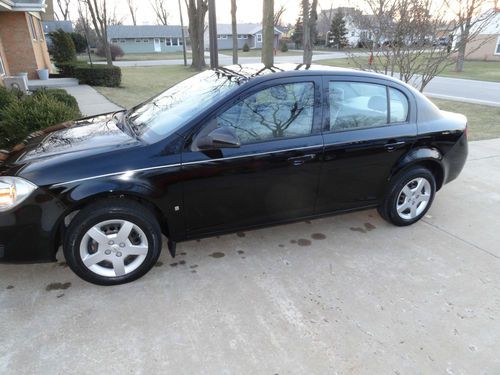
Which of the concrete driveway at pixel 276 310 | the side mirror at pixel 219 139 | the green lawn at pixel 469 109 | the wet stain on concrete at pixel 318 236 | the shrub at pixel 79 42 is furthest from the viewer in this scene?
the shrub at pixel 79 42

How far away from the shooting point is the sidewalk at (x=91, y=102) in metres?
9.15

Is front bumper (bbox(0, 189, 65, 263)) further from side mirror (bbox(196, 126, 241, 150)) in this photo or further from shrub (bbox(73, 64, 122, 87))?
shrub (bbox(73, 64, 122, 87))

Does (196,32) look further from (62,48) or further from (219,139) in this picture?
(219,139)

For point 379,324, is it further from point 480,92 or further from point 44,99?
point 480,92

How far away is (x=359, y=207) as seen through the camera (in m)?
3.67

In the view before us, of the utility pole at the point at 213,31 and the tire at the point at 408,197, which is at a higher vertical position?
the utility pole at the point at 213,31

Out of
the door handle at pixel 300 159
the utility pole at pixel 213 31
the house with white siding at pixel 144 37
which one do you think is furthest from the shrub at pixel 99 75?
the house with white siding at pixel 144 37

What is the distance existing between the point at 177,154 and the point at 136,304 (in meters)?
1.13

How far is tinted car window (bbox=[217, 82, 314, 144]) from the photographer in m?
2.98

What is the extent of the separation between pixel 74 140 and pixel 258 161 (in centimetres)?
151

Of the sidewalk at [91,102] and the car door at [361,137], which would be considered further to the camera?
the sidewalk at [91,102]

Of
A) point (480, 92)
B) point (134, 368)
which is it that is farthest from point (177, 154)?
point (480, 92)

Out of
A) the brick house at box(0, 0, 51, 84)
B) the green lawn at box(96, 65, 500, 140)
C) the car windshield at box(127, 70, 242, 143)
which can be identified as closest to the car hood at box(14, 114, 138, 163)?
the car windshield at box(127, 70, 242, 143)

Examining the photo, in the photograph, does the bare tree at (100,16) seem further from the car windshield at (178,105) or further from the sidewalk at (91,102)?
the car windshield at (178,105)
